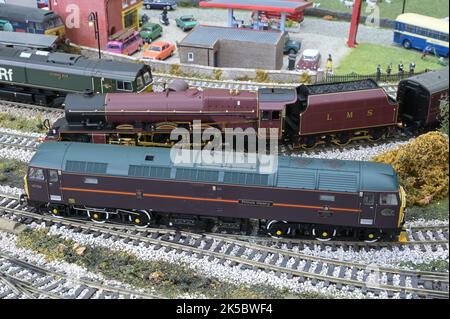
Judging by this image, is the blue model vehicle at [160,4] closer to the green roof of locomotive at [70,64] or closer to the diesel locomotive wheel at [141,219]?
the green roof of locomotive at [70,64]

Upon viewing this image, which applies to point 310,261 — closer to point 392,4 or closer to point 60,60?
point 60,60

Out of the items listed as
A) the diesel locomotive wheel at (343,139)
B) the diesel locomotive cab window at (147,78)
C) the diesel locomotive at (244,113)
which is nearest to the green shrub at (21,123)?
the diesel locomotive at (244,113)

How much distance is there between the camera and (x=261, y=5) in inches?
1629

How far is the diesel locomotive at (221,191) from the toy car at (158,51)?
1868cm

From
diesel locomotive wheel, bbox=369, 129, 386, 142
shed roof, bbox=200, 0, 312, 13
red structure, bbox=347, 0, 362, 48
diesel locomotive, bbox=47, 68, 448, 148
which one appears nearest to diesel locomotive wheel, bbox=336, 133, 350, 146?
diesel locomotive, bbox=47, 68, 448, 148

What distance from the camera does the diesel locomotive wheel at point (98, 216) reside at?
2150cm

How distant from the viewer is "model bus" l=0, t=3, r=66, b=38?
3925 centimetres

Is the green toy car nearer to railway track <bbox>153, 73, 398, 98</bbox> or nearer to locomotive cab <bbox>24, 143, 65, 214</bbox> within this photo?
railway track <bbox>153, 73, 398, 98</bbox>

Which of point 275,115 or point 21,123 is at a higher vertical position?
point 275,115

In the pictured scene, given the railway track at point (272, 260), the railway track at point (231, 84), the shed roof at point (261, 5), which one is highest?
the shed roof at point (261, 5)

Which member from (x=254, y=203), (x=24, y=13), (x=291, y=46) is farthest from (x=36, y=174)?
(x=291, y=46)

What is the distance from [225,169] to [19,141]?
42.3ft

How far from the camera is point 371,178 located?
63.3 ft

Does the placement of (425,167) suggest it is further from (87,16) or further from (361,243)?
(87,16)
